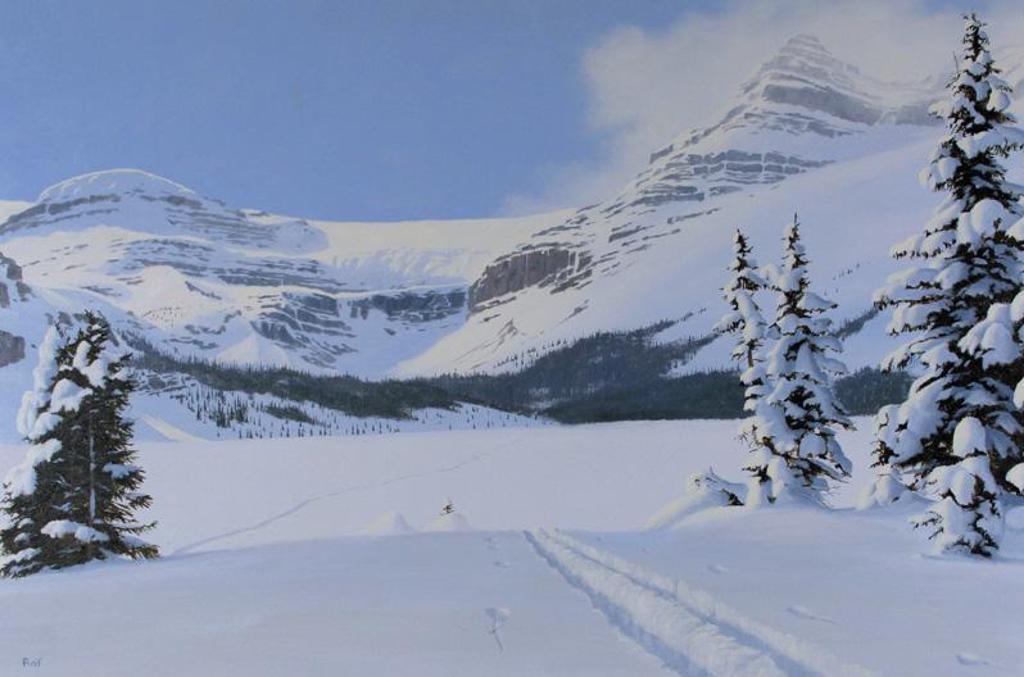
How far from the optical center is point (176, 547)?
4409 cm

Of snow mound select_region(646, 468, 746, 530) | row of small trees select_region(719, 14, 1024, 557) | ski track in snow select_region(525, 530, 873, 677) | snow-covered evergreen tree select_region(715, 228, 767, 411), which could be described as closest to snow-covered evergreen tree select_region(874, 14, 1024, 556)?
row of small trees select_region(719, 14, 1024, 557)

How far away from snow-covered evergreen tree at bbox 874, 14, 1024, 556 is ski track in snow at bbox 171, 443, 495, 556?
30.1m

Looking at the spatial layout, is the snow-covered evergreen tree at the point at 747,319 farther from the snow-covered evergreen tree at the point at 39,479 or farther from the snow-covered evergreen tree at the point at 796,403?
the snow-covered evergreen tree at the point at 39,479

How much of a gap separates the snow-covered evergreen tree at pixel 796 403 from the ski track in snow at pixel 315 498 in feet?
82.1

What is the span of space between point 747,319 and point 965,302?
13.8m

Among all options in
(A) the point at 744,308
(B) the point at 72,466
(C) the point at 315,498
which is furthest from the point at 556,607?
(C) the point at 315,498

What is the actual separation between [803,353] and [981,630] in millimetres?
20842

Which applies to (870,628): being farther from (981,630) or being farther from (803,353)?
(803,353)

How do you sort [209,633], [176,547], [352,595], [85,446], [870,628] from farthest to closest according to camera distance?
[176,547]
[85,446]
[352,595]
[870,628]
[209,633]

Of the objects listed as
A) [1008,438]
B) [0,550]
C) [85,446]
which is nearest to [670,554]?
[1008,438]

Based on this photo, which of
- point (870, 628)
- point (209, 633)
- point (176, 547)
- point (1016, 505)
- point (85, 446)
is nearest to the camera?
point (209, 633)

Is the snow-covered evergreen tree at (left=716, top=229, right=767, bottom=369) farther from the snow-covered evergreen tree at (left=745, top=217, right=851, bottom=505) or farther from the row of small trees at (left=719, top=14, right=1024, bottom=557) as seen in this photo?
the row of small trees at (left=719, top=14, right=1024, bottom=557)

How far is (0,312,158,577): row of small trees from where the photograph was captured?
25.1 metres

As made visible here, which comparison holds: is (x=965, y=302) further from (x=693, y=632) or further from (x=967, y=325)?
(x=693, y=632)
